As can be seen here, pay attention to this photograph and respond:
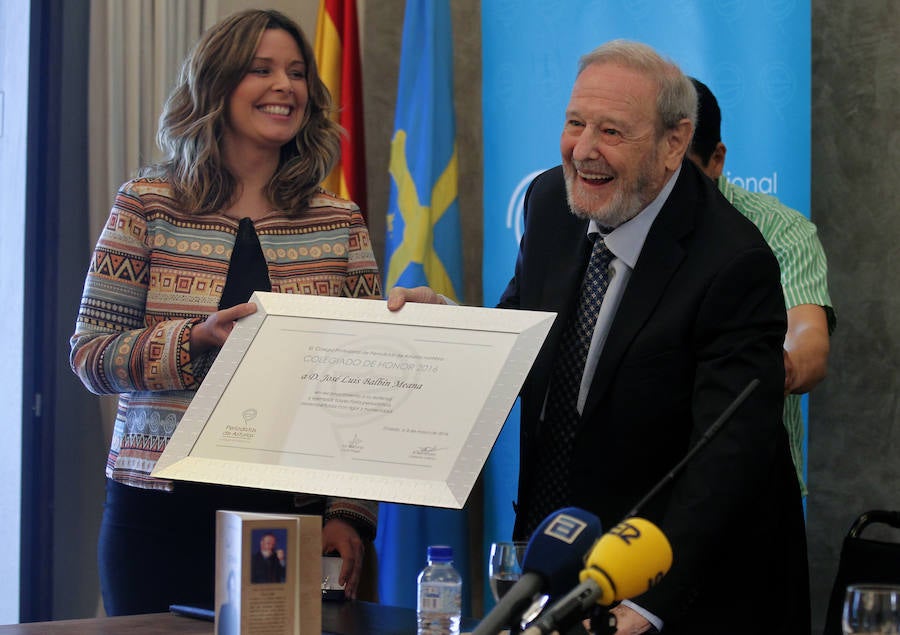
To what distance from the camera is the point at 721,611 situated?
229 cm

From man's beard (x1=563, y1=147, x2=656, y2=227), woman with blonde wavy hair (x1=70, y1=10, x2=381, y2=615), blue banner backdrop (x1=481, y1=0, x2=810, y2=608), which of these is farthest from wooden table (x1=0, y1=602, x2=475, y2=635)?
blue banner backdrop (x1=481, y1=0, x2=810, y2=608)

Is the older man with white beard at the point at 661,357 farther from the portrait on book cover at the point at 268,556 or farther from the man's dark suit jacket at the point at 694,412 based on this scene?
the portrait on book cover at the point at 268,556

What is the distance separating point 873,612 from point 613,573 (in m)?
0.40

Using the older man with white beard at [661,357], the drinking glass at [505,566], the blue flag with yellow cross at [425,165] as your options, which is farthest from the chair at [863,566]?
the blue flag with yellow cross at [425,165]

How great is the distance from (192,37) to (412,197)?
3.46 ft

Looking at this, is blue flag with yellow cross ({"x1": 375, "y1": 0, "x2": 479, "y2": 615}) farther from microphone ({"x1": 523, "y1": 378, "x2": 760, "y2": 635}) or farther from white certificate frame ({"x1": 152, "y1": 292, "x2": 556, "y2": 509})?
microphone ({"x1": 523, "y1": 378, "x2": 760, "y2": 635})

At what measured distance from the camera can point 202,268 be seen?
259 cm

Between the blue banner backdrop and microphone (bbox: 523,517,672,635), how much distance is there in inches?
100

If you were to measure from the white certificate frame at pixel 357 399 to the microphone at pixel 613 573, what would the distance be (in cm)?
59

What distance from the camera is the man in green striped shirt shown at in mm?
3109

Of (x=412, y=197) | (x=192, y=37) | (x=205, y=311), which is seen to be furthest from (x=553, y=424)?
(x=192, y=37)

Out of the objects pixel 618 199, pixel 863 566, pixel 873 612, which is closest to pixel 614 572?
pixel 873 612

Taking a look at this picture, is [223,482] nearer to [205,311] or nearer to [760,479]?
[205,311]

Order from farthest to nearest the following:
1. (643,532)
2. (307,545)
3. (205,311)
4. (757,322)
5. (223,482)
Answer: (205,311) → (757,322) → (223,482) → (307,545) → (643,532)
